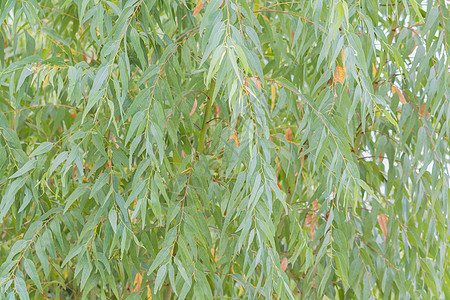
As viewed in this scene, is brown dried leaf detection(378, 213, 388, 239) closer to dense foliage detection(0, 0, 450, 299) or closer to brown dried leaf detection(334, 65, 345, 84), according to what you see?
dense foliage detection(0, 0, 450, 299)

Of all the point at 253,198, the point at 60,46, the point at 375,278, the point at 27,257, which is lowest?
the point at 375,278

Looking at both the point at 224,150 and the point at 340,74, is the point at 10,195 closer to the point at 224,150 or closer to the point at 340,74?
the point at 224,150

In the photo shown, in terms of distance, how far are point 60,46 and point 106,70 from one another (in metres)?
0.30

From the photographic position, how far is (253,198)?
630 millimetres

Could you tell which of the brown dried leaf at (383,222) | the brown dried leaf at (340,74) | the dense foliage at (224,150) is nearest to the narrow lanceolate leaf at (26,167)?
the dense foliage at (224,150)

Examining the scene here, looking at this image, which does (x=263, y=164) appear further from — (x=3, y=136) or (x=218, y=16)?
(x=3, y=136)

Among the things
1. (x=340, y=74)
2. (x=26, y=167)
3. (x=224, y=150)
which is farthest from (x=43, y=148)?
(x=340, y=74)

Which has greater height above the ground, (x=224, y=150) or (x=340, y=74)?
(x=340, y=74)

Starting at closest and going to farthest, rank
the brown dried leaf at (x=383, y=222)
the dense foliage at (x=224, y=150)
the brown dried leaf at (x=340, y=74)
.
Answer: the dense foliage at (x=224, y=150), the brown dried leaf at (x=340, y=74), the brown dried leaf at (x=383, y=222)

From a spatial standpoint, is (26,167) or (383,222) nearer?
(26,167)

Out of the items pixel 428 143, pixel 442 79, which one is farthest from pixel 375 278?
pixel 442 79

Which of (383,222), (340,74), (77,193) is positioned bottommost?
(383,222)

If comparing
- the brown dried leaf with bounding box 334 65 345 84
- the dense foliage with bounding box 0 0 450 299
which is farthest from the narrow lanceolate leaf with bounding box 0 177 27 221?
the brown dried leaf with bounding box 334 65 345 84

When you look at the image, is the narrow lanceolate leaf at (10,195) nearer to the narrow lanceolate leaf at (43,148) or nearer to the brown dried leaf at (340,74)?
the narrow lanceolate leaf at (43,148)
